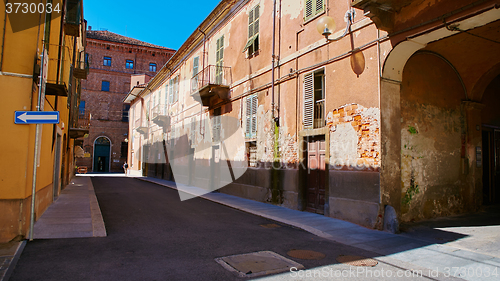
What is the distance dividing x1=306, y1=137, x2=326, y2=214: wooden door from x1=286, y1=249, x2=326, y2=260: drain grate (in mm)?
3883

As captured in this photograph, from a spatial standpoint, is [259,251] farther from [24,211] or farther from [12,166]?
[12,166]

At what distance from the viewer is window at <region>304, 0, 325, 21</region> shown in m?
9.60

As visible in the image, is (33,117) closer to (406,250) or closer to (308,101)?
(406,250)

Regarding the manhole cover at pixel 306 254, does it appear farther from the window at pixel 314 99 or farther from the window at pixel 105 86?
the window at pixel 105 86

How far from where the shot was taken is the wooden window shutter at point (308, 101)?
9867mm

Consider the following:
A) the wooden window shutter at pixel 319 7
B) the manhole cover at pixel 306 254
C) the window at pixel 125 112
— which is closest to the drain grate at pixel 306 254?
the manhole cover at pixel 306 254

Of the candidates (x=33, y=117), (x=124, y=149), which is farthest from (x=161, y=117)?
(x=33, y=117)

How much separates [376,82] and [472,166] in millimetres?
4738

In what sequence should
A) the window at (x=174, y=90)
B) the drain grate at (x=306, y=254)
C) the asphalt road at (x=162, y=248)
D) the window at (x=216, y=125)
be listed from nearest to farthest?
→ the asphalt road at (x=162, y=248), the drain grate at (x=306, y=254), the window at (x=216, y=125), the window at (x=174, y=90)

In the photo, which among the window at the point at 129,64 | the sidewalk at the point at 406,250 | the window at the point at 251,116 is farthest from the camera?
the window at the point at 129,64

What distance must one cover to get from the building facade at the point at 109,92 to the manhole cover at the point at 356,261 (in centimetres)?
3691

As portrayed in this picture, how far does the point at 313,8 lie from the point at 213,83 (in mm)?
7127

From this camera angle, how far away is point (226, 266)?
15.5 feet

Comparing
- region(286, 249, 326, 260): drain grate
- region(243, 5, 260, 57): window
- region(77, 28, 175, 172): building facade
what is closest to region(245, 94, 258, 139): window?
region(243, 5, 260, 57): window
